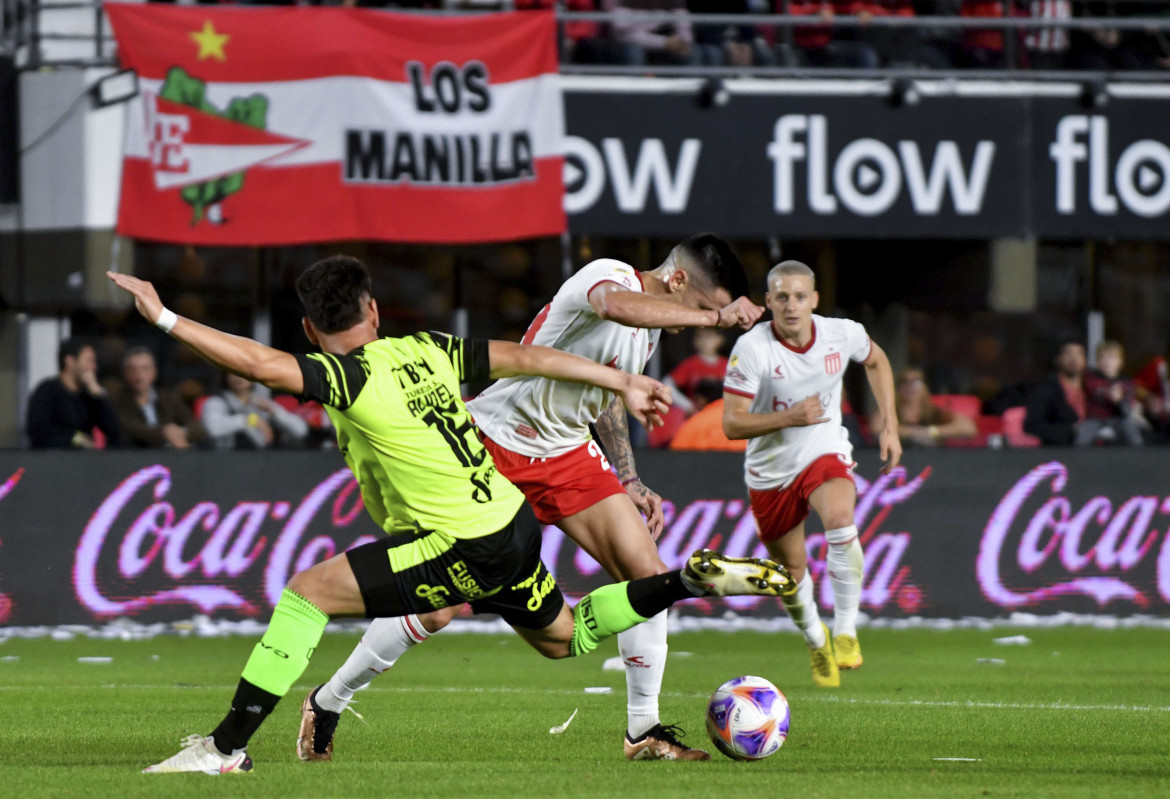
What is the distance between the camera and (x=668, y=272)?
720 centimetres

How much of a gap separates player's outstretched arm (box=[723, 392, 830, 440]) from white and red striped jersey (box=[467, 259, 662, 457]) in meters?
2.02

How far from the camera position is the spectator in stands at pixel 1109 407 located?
1505 cm

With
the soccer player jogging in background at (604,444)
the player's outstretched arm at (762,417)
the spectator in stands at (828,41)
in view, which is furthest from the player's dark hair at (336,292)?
the spectator in stands at (828,41)

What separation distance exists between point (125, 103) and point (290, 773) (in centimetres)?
964

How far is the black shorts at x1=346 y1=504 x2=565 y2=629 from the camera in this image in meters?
6.12

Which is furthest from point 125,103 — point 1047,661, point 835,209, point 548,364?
point 548,364

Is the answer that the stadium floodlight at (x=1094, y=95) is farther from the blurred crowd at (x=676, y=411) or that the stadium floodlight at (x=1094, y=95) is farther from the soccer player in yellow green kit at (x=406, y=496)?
the soccer player in yellow green kit at (x=406, y=496)

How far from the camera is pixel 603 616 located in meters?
6.48

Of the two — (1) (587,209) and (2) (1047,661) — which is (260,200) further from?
(2) (1047,661)

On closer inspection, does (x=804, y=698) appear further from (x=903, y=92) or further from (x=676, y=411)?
(x=903, y=92)

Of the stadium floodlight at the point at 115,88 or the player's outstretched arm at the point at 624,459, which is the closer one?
the player's outstretched arm at the point at 624,459

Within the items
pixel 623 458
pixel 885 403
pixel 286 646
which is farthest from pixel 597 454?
pixel 885 403

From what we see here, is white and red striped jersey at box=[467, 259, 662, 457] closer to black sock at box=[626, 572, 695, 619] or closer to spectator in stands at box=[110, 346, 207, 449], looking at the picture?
black sock at box=[626, 572, 695, 619]

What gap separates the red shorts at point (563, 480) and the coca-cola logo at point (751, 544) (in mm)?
5645
